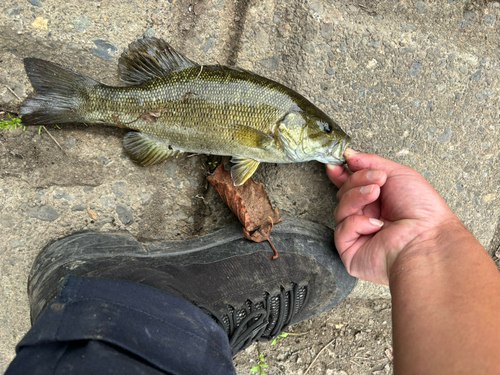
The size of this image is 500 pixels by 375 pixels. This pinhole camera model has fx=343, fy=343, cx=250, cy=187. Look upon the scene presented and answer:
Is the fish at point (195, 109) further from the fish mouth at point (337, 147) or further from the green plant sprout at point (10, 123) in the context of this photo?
the green plant sprout at point (10, 123)

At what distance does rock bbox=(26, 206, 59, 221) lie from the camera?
2.65 meters

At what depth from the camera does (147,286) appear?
192 cm

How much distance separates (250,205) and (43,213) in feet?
5.27

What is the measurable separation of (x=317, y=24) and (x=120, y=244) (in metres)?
2.34

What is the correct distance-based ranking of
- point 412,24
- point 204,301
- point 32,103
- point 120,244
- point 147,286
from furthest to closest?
1. point 412,24
2. point 120,244
3. point 32,103
4. point 204,301
5. point 147,286

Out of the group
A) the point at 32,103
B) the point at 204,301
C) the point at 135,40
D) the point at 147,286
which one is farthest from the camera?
the point at 135,40

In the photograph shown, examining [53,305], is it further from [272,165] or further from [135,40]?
[135,40]

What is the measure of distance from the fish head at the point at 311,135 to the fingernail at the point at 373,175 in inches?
10.0

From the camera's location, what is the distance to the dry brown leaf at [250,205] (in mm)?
2586

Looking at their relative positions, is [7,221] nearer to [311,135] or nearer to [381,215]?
[311,135]


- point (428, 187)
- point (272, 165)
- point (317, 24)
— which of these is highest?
point (317, 24)

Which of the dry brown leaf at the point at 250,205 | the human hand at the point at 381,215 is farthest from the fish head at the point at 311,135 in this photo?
the dry brown leaf at the point at 250,205

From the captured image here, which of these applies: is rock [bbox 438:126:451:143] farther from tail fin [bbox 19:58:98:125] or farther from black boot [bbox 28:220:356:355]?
tail fin [bbox 19:58:98:125]

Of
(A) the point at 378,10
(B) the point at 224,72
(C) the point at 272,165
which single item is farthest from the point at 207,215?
(A) the point at 378,10
